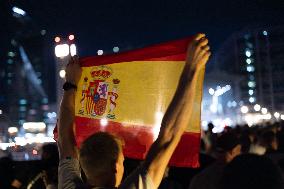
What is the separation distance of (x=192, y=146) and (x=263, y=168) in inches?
68.8

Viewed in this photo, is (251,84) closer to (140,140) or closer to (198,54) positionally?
(140,140)

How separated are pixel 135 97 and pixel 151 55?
37cm

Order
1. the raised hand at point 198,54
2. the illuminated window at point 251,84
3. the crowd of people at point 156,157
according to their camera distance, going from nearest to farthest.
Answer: the crowd of people at point 156,157 → the raised hand at point 198,54 → the illuminated window at point 251,84

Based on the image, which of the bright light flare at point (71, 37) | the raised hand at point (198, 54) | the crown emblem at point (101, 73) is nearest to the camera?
the raised hand at point (198, 54)

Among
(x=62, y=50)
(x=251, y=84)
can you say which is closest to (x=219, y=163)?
(x=62, y=50)

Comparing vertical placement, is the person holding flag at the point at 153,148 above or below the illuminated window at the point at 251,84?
below

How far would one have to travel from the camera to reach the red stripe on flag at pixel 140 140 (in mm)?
3559

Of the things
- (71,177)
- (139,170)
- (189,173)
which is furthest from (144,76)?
(189,173)

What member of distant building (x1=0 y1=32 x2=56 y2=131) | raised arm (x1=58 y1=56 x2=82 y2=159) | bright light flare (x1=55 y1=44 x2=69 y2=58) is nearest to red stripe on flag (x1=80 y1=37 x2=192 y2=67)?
raised arm (x1=58 y1=56 x2=82 y2=159)

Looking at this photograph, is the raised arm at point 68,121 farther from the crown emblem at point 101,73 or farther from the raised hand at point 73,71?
the crown emblem at point 101,73

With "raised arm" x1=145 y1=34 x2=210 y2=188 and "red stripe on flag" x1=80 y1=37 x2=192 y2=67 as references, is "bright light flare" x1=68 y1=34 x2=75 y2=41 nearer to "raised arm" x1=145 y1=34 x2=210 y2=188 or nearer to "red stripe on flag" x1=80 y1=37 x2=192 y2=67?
"red stripe on flag" x1=80 y1=37 x2=192 y2=67

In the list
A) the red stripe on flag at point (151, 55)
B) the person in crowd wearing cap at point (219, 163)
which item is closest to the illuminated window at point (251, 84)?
the person in crowd wearing cap at point (219, 163)

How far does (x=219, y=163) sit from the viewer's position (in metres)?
4.99

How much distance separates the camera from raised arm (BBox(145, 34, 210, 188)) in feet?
8.01
